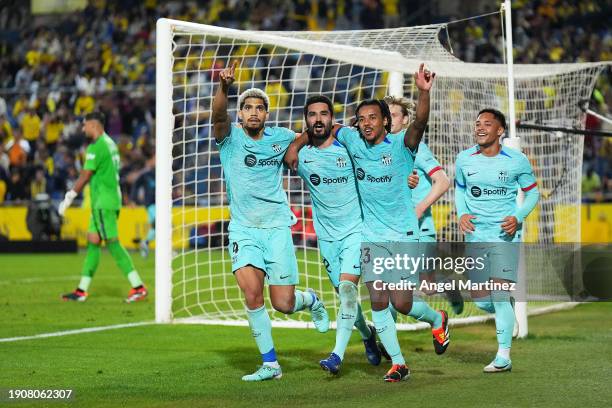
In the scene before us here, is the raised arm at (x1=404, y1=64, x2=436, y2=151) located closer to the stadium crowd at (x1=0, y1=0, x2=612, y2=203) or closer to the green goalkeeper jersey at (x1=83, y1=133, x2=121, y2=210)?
the green goalkeeper jersey at (x1=83, y1=133, x2=121, y2=210)

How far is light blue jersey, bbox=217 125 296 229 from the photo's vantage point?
27.9 feet

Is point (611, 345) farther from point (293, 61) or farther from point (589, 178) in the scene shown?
point (293, 61)

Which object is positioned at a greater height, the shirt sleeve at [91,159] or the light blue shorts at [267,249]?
the shirt sleeve at [91,159]

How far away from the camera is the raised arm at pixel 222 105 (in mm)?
7910

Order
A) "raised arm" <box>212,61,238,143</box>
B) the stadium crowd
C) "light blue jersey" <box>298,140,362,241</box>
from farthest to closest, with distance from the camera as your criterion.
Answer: the stadium crowd < "light blue jersey" <box>298,140,362,241</box> < "raised arm" <box>212,61,238,143</box>

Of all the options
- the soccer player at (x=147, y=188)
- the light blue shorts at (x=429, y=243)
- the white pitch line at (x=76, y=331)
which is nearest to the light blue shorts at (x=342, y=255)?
the light blue shorts at (x=429, y=243)

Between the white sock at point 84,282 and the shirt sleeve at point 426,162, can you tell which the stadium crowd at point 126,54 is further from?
the shirt sleeve at point 426,162

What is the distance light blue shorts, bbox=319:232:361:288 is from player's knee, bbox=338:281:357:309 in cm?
12

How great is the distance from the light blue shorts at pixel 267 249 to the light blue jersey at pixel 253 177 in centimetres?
5

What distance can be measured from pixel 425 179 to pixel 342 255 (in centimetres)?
259

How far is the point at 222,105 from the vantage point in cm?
817

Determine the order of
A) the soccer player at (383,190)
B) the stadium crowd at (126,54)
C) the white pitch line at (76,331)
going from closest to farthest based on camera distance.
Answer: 1. the soccer player at (383,190)
2. the white pitch line at (76,331)
3. the stadium crowd at (126,54)

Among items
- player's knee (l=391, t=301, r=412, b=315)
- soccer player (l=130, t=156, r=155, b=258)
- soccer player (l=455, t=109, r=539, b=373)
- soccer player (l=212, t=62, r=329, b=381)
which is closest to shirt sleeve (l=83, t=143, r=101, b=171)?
soccer player (l=212, t=62, r=329, b=381)

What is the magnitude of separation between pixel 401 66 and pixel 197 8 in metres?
22.5
